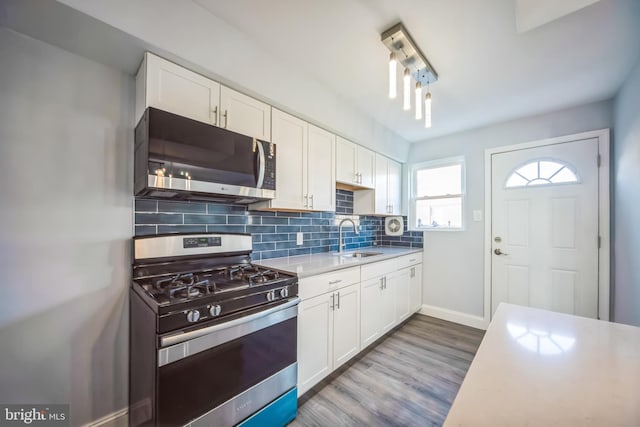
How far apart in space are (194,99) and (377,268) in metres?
2.04

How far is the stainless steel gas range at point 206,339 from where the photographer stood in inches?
42.7

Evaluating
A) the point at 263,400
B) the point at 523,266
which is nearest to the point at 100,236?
the point at 263,400

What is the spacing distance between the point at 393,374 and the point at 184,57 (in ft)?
8.81

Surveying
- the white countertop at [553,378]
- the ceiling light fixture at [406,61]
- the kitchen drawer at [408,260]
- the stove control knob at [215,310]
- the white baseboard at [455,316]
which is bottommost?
the white baseboard at [455,316]

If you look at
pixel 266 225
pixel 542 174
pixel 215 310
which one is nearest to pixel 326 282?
pixel 266 225

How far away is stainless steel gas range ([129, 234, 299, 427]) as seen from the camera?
108cm

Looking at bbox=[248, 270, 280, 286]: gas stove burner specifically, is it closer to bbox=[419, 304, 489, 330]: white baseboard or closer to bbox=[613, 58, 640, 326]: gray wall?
bbox=[613, 58, 640, 326]: gray wall

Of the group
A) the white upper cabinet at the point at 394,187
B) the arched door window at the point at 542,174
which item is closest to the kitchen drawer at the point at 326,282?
the white upper cabinet at the point at 394,187

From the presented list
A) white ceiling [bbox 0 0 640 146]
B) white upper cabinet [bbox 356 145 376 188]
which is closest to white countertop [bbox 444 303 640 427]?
white ceiling [bbox 0 0 640 146]

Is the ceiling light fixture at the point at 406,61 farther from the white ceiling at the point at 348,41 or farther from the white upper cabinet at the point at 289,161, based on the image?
the white upper cabinet at the point at 289,161

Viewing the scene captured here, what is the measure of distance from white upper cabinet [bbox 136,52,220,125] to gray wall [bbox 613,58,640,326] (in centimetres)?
293

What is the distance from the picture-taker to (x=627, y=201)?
6.44ft

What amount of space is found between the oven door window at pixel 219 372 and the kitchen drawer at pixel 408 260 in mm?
1731

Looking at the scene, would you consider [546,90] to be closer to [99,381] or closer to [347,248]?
[347,248]
